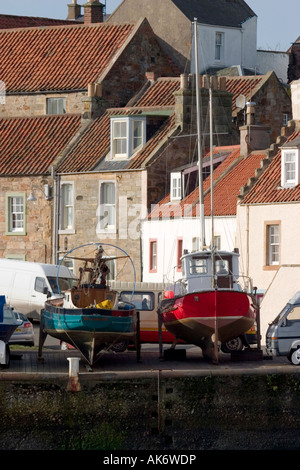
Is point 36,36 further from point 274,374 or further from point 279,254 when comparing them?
point 274,374

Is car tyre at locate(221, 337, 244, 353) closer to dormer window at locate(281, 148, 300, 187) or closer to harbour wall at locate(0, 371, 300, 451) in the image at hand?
harbour wall at locate(0, 371, 300, 451)

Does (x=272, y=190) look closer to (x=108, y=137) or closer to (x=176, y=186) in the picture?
(x=176, y=186)

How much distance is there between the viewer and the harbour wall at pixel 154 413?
3064 cm

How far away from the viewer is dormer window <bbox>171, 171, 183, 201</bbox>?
54.1 meters

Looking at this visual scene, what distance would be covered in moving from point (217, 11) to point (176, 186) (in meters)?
19.3

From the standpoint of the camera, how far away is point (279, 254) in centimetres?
4778

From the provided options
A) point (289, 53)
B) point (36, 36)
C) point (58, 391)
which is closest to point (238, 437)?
point (58, 391)

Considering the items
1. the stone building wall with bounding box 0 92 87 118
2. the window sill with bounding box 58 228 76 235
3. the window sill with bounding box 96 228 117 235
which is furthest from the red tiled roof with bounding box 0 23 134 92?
the window sill with bounding box 96 228 117 235

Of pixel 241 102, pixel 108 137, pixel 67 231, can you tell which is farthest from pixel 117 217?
pixel 241 102

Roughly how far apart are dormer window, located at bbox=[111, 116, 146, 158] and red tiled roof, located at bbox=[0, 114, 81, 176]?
2888mm

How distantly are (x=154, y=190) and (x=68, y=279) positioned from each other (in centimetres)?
748

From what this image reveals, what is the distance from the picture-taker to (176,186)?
54.3 m

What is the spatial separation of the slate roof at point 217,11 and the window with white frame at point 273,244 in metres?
21.7

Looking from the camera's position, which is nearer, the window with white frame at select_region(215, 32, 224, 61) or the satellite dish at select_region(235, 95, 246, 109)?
the satellite dish at select_region(235, 95, 246, 109)
